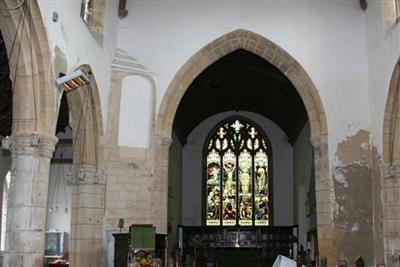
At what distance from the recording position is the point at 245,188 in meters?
21.4

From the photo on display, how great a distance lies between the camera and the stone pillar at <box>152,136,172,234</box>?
Answer: 11.8 m

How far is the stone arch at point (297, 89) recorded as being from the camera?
38.4ft

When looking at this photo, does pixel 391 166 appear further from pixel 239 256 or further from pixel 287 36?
pixel 239 256

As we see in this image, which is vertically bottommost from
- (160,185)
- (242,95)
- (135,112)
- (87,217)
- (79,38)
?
(87,217)

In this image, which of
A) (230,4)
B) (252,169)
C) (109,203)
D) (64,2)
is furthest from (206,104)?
(64,2)

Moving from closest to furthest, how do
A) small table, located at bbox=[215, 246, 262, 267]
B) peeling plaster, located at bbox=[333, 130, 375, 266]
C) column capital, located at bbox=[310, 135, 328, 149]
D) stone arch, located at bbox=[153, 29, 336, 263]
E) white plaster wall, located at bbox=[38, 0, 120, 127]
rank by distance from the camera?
white plaster wall, located at bbox=[38, 0, 120, 127] → peeling plaster, located at bbox=[333, 130, 375, 266] → stone arch, located at bbox=[153, 29, 336, 263] → column capital, located at bbox=[310, 135, 328, 149] → small table, located at bbox=[215, 246, 262, 267]

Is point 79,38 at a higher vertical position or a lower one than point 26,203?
higher

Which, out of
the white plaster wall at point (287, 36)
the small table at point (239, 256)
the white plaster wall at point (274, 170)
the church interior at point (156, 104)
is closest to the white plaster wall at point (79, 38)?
the church interior at point (156, 104)

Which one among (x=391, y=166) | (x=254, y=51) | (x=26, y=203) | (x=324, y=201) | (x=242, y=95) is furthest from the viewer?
(x=242, y=95)

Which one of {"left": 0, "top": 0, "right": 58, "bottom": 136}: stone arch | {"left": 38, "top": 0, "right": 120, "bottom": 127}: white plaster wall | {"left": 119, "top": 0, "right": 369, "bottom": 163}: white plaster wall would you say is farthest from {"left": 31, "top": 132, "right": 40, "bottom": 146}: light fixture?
{"left": 119, "top": 0, "right": 369, "bottom": 163}: white plaster wall

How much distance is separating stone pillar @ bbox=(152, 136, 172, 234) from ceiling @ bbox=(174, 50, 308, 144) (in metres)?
4.04

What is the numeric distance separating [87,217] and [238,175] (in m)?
11.0

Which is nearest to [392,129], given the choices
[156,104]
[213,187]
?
[156,104]

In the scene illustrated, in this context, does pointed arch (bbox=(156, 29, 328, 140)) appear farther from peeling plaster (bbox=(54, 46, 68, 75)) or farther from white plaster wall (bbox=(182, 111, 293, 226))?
white plaster wall (bbox=(182, 111, 293, 226))
